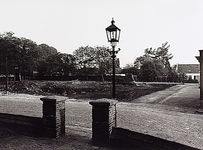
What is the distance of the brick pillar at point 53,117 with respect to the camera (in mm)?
5227

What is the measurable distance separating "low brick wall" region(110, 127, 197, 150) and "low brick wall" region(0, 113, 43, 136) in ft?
7.22

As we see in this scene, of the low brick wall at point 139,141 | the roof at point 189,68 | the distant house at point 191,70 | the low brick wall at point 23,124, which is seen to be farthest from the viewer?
the roof at point 189,68

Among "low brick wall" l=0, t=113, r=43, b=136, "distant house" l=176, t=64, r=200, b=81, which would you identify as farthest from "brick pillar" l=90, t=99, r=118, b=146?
"distant house" l=176, t=64, r=200, b=81

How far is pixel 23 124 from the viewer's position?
5.69 m

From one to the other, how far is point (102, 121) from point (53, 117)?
1399 mm

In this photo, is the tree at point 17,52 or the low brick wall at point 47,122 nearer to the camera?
the low brick wall at point 47,122

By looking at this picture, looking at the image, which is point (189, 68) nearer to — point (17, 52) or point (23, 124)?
point (17, 52)

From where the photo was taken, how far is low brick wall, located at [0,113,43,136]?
5.54m

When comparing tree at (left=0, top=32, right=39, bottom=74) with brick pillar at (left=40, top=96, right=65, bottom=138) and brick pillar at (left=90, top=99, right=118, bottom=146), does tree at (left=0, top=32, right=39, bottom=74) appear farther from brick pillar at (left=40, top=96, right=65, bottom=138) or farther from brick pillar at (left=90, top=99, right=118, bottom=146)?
brick pillar at (left=90, top=99, right=118, bottom=146)

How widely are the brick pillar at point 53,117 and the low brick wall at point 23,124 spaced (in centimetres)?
28

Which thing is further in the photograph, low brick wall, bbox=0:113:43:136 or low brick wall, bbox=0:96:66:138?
low brick wall, bbox=0:113:43:136

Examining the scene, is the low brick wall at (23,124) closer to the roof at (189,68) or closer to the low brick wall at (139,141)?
the low brick wall at (139,141)

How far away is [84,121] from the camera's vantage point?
279 inches

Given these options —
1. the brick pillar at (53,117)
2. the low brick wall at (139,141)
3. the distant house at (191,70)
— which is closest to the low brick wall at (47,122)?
the brick pillar at (53,117)
